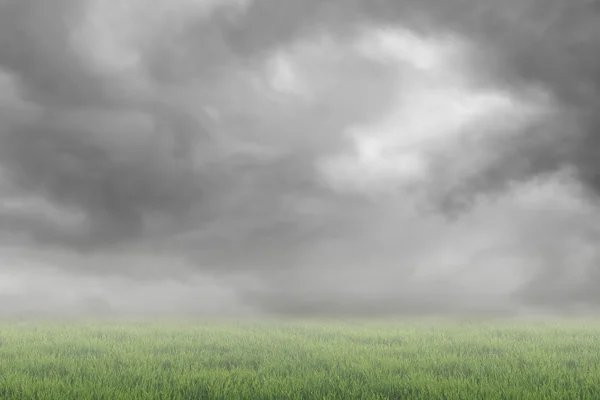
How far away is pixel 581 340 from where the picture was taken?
73.8 ft

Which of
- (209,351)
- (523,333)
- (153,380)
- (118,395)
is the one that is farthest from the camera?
(523,333)

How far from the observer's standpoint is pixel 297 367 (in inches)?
578

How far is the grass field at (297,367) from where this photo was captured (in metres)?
11.0

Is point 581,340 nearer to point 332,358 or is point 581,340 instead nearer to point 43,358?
point 332,358

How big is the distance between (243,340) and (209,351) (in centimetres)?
391

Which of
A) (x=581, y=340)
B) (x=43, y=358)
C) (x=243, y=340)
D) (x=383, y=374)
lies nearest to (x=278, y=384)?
(x=383, y=374)

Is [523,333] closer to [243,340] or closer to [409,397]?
[243,340]

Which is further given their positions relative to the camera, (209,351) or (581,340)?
(581,340)


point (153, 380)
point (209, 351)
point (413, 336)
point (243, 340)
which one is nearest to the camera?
point (153, 380)

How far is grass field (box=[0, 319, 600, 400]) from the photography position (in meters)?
11.0

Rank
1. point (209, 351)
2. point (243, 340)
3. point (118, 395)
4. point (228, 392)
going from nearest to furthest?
point (118, 395), point (228, 392), point (209, 351), point (243, 340)

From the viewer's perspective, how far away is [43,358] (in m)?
16.2

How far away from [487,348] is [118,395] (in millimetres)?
14040

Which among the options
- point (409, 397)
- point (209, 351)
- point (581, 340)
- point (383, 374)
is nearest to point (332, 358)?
point (383, 374)
